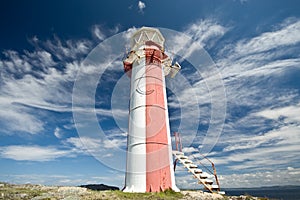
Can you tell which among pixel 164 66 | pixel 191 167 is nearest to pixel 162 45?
pixel 164 66

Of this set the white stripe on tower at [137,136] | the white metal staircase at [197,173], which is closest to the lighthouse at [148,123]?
the white stripe on tower at [137,136]

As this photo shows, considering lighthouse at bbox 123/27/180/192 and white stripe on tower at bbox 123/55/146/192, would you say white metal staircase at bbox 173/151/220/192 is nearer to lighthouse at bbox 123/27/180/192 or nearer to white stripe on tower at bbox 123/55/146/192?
lighthouse at bbox 123/27/180/192

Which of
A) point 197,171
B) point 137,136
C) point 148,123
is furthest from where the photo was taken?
point 197,171

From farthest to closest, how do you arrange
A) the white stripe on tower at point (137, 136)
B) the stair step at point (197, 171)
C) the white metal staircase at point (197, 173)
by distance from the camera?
1. the stair step at point (197, 171)
2. the white metal staircase at point (197, 173)
3. the white stripe on tower at point (137, 136)

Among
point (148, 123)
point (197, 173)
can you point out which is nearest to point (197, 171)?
point (197, 173)

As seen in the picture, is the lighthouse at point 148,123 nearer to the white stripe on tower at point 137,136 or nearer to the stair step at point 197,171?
the white stripe on tower at point 137,136

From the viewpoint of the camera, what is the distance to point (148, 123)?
13805 millimetres

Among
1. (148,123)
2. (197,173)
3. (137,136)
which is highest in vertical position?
(148,123)

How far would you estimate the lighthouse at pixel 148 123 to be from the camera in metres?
12.8

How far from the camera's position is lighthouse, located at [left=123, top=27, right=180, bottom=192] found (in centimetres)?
1275

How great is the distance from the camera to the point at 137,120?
1420 cm

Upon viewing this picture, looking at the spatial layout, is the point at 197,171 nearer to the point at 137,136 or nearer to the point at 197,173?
the point at 197,173

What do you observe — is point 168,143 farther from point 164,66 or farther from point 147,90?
point 164,66

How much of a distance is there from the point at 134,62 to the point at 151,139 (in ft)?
22.1
